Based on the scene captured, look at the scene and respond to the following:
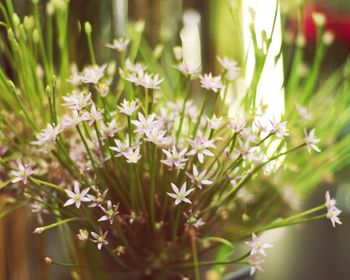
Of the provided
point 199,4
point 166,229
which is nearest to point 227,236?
point 166,229

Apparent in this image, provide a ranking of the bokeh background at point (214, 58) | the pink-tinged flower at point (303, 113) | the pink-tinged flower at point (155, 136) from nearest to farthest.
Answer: the pink-tinged flower at point (155, 136)
the pink-tinged flower at point (303, 113)
the bokeh background at point (214, 58)

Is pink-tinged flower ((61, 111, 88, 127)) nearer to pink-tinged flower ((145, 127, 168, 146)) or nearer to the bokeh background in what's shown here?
pink-tinged flower ((145, 127, 168, 146))

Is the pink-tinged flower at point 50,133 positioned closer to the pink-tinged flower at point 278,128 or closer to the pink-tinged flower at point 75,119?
the pink-tinged flower at point 75,119

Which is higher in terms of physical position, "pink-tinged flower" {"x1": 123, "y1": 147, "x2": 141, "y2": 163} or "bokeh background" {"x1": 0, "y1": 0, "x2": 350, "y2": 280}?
"bokeh background" {"x1": 0, "y1": 0, "x2": 350, "y2": 280}

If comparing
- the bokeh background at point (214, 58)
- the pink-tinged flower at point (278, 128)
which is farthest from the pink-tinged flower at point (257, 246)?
the bokeh background at point (214, 58)

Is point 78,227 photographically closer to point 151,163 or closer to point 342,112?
point 151,163

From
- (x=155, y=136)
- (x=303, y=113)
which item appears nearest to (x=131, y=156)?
(x=155, y=136)

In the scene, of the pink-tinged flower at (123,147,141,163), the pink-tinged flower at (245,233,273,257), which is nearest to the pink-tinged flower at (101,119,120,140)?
the pink-tinged flower at (123,147,141,163)

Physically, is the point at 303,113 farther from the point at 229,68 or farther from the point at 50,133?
the point at 50,133
